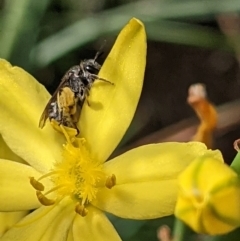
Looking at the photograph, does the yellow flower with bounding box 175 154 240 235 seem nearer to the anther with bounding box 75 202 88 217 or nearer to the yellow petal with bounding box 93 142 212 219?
the yellow petal with bounding box 93 142 212 219

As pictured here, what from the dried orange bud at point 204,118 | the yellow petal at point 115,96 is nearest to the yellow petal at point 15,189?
the yellow petal at point 115,96

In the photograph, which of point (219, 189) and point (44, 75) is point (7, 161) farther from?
point (44, 75)

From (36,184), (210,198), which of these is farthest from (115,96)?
(210,198)

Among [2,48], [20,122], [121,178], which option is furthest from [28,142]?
[2,48]

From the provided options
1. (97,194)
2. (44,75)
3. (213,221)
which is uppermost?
(213,221)

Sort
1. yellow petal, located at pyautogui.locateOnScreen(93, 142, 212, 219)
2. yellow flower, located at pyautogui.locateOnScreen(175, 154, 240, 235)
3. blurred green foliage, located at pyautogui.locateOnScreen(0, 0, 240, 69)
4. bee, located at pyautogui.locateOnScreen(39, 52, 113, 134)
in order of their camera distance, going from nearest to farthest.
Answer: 1. yellow flower, located at pyautogui.locateOnScreen(175, 154, 240, 235)
2. yellow petal, located at pyautogui.locateOnScreen(93, 142, 212, 219)
3. bee, located at pyautogui.locateOnScreen(39, 52, 113, 134)
4. blurred green foliage, located at pyautogui.locateOnScreen(0, 0, 240, 69)

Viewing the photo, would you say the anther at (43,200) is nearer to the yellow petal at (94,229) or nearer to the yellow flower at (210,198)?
the yellow petal at (94,229)

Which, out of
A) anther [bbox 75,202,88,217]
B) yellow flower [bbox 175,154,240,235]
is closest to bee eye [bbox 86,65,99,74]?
anther [bbox 75,202,88,217]

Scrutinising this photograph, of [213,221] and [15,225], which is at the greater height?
[213,221]
